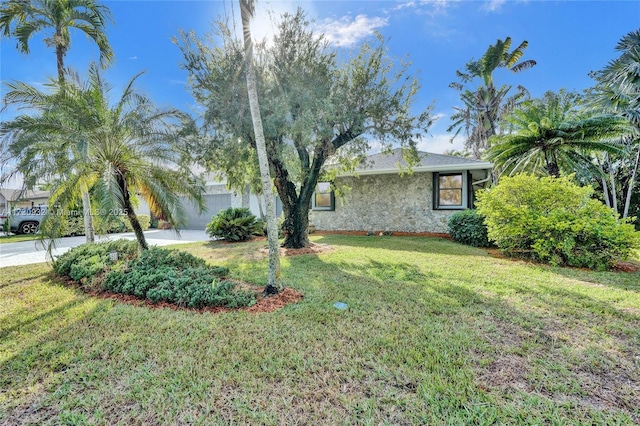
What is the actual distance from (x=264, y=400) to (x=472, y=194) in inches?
482

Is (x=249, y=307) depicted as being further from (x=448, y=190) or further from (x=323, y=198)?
(x=323, y=198)

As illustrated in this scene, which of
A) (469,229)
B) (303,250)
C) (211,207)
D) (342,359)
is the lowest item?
(342,359)

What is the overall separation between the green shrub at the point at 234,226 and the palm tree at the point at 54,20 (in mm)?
6742

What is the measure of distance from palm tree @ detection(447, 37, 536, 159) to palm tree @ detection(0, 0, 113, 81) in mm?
15931

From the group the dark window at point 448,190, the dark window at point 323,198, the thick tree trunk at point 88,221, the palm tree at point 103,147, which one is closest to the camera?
the palm tree at point 103,147

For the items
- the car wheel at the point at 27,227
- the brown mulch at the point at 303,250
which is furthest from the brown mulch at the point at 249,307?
the car wheel at the point at 27,227

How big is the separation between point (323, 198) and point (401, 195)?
4294 mm

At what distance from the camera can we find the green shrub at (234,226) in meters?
11.8

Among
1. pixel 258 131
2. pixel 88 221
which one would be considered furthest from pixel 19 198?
pixel 258 131

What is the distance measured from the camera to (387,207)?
13.5 m

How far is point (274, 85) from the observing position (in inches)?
290

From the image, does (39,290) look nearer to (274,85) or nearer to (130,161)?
(130,161)

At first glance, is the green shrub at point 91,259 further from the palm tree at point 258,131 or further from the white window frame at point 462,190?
the white window frame at point 462,190

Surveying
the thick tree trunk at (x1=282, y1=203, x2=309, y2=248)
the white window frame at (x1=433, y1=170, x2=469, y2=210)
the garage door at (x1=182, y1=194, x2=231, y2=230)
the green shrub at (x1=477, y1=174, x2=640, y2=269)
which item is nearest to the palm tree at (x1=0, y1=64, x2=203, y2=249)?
the thick tree trunk at (x1=282, y1=203, x2=309, y2=248)
